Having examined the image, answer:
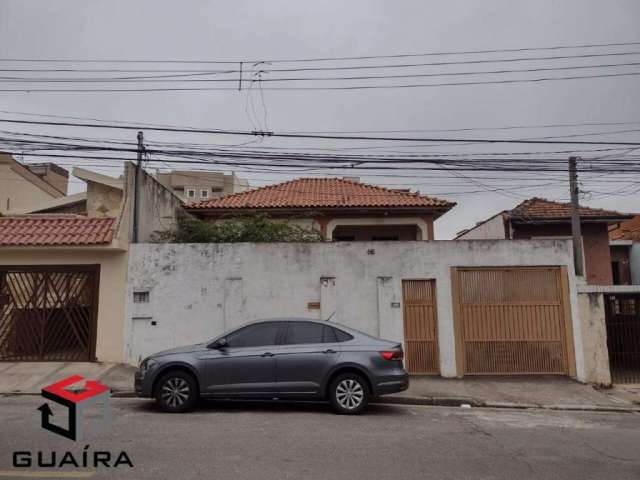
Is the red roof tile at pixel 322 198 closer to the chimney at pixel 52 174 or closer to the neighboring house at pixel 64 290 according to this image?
the neighboring house at pixel 64 290

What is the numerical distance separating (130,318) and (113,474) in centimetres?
743

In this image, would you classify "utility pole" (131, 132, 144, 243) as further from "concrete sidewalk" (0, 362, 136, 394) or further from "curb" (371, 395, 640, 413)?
"curb" (371, 395, 640, 413)

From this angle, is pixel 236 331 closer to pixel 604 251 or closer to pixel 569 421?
pixel 569 421

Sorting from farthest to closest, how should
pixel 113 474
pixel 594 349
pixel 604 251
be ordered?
pixel 604 251 < pixel 594 349 < pixel 113 474

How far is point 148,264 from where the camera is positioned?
481 inches

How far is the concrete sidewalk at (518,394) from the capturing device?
9492 millimetres

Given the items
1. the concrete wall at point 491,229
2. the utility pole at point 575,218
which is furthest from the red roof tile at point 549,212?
the utility pole at point 575,218

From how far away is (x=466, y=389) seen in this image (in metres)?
10.4

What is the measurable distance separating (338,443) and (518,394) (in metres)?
5.52

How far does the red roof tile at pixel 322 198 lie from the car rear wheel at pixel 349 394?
9.19 m

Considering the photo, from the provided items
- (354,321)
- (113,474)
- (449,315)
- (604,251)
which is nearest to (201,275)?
(354,321)

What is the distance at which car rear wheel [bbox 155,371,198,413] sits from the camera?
7949 millimetres

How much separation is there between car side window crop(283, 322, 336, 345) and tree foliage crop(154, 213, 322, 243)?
196 inches

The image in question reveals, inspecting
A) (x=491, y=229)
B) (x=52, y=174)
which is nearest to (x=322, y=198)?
(x=491, y=229)
